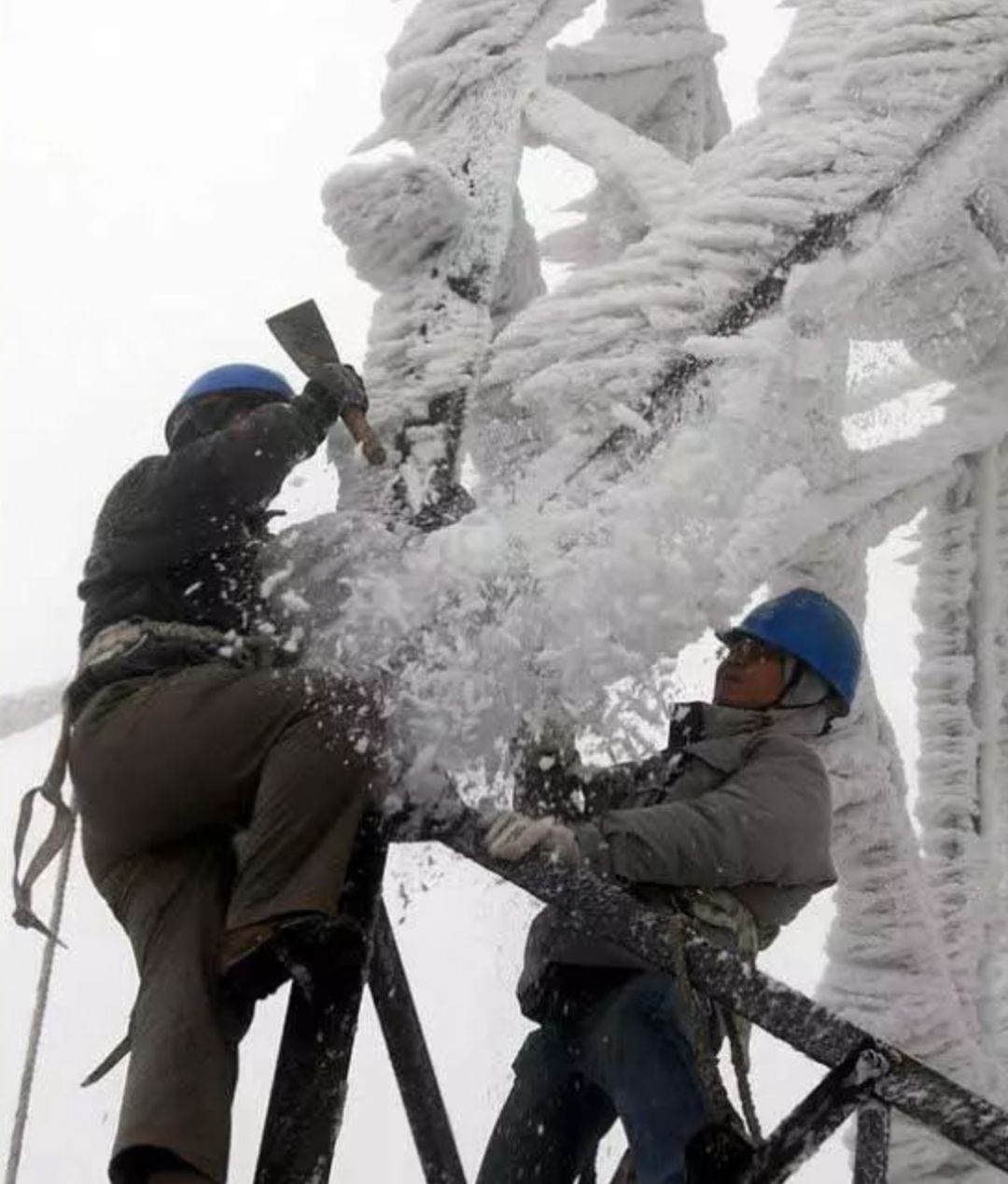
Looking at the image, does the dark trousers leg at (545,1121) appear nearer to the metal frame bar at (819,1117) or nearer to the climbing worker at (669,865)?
the climbing worker at (669,865)

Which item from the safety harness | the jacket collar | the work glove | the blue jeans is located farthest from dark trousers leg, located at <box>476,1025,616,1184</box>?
the work glove

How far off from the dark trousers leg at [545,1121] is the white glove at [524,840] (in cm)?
97

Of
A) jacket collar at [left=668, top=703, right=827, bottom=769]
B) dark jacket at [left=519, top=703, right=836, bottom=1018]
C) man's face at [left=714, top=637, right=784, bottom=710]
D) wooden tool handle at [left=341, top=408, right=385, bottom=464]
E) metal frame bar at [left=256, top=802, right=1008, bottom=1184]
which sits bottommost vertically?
metal frame bar at [left=256, top=802, right=1008, bottom=1184]

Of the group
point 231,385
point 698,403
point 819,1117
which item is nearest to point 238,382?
point 231,385

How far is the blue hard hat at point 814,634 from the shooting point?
13.1ft

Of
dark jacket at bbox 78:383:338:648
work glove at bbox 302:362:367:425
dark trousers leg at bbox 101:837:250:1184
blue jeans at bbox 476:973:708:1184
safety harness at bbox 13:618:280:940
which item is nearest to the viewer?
dark trousers leg at bbox 101:837:250:1184

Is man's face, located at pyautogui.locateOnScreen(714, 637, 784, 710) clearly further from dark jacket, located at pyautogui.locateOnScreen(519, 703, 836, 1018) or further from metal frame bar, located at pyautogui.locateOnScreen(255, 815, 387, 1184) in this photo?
metal frame bar, located at pyautogui.locateOnScreen(255, 815, 387, 1184)

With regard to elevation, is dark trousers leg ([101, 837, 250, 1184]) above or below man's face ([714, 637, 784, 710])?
below

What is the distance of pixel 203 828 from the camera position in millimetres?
3145

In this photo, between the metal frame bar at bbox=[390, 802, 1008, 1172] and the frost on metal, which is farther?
the frost on metal

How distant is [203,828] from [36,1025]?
736mm

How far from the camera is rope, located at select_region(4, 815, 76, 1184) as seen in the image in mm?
3543

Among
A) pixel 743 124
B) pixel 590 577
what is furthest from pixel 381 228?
pixel 590 577

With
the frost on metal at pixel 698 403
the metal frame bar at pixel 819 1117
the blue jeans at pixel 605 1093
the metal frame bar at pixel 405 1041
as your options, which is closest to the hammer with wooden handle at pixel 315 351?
the frost on metal at pixel 698 403
